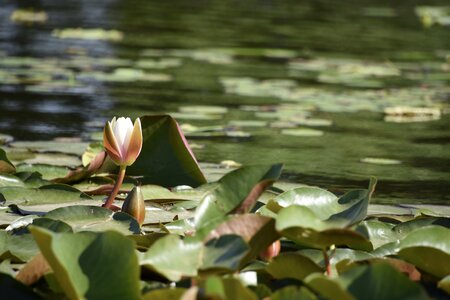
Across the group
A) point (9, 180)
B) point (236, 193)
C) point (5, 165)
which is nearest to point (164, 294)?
point (236, 193)

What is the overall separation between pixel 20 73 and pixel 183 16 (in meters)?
3.69

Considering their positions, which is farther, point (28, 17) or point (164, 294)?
point (28, 17)

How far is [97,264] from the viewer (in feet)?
4.59

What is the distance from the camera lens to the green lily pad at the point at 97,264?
139cm

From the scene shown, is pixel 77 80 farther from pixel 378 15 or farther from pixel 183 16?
pixel 378 15

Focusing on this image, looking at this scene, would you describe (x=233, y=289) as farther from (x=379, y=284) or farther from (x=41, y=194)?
(x=41, y=194)

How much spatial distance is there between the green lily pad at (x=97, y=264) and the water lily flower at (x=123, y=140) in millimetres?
525

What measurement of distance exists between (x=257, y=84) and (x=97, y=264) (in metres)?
3.83

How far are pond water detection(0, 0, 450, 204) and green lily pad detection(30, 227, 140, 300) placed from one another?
136 centimetres

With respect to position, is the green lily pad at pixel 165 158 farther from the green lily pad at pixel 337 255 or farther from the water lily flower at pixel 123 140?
the green lily pad at pixel 337 255

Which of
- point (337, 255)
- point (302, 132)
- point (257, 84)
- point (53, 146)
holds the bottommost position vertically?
point (257, 84)

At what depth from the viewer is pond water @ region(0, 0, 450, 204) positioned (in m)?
3.45

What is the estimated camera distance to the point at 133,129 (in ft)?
6.30

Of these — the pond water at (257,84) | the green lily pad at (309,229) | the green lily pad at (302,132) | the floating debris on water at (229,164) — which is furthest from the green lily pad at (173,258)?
the green lily pad at (302,132)
